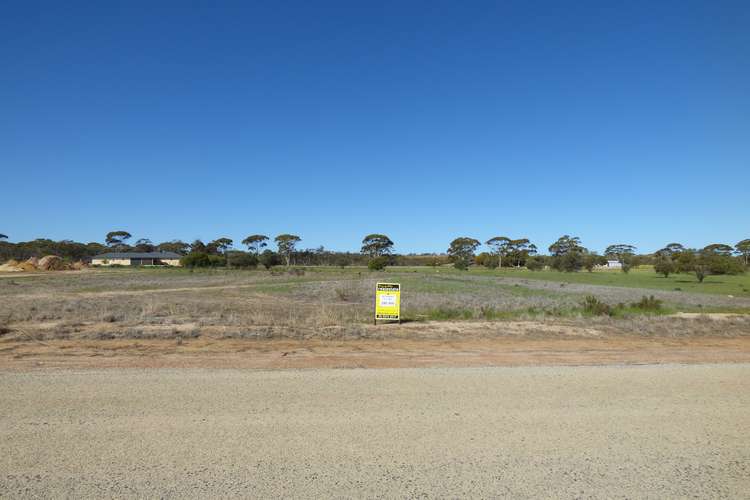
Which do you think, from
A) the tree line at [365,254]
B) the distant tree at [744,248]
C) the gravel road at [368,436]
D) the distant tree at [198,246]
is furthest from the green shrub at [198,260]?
the distant tree at [744,248]

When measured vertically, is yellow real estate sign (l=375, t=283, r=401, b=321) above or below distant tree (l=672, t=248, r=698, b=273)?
below

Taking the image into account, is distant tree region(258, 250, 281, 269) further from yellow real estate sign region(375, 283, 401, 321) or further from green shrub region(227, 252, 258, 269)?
yellow real estate sign region(375, 283, 401, 321)

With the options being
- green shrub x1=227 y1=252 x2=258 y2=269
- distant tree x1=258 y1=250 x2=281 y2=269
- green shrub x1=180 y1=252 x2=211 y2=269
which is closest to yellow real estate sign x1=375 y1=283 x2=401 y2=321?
green shrub x1=180 y1=252 x2=211 y2=269

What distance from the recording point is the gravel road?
4.11 meters

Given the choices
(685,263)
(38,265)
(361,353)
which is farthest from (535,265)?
(361,353)

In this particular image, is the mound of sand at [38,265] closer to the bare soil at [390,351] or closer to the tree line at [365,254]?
the tree line at [365,254]

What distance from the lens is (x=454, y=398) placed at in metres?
6.57

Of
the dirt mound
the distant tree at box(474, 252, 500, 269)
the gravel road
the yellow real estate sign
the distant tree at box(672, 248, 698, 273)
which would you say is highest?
the distant tree at box(474, 252, 500, 269)

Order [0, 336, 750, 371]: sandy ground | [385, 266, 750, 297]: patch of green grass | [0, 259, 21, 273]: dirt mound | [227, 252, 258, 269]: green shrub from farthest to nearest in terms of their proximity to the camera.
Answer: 1. [227, 252, 258, 269]: green shrub
2. [0, 259, 21, 273]: dirt mound
3. [385, 266, 750, 297]: patch of green grass
4. [0, 336, 750, 371]: sandy ground

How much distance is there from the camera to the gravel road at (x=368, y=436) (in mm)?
4105

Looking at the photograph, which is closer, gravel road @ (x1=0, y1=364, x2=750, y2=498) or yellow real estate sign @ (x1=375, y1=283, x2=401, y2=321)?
gravel road @ (x1=0, y1=364, x2=750, y2=498)

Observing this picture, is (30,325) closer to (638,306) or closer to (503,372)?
(503,372)

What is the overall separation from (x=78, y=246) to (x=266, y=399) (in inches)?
6277

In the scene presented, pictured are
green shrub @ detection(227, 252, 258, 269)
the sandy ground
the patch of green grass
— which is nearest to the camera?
the sandy ground
